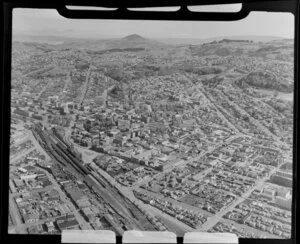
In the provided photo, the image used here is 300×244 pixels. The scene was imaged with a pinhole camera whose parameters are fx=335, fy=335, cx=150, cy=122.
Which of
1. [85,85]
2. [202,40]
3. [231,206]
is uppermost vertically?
[202,40]

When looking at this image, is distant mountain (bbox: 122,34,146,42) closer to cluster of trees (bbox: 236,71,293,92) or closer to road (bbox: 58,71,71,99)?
road (bbox: 58,71,71,99)

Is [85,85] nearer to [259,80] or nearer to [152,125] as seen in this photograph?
[152,125]

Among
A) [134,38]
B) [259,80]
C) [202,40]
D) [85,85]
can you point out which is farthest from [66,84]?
[259,80]

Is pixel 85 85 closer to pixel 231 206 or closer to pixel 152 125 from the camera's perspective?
pixel 152 125

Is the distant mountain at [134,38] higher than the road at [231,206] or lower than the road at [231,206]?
higher

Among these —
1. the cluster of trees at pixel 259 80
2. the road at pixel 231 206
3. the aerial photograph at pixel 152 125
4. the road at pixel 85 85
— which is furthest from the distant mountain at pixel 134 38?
the road at pixel 231 206

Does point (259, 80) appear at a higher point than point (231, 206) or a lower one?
higher

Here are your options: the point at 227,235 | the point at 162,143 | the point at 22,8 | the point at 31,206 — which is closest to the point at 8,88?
the point at 22,8

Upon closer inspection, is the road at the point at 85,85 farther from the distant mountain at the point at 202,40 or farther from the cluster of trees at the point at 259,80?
the cluster of trees at the point at 259,80

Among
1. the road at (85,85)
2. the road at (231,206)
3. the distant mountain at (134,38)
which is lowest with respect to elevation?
the road at (231,206)

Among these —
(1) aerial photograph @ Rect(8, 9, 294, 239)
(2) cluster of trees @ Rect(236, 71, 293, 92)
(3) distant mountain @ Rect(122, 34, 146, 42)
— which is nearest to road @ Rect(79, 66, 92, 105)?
(1) aerial photograph @ Rect(8, 9, 294, 239)
